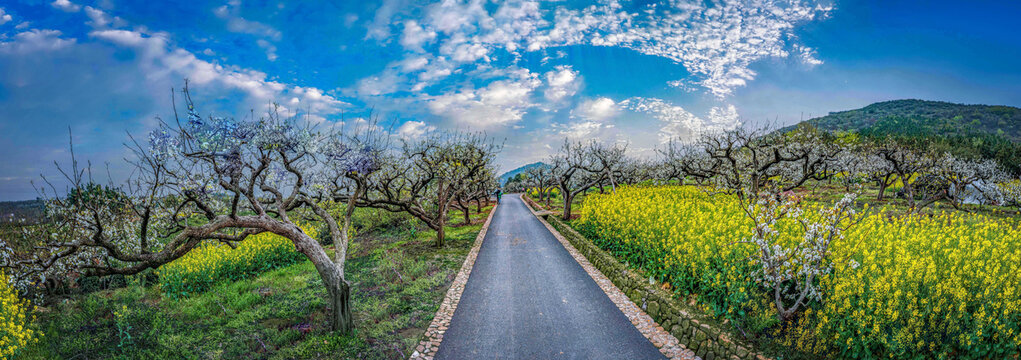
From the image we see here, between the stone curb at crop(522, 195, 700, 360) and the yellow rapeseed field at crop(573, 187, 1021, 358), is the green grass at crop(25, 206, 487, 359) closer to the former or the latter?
the stone curb at crop(522, 195, 700, 360)

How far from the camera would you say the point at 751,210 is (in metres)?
7.60

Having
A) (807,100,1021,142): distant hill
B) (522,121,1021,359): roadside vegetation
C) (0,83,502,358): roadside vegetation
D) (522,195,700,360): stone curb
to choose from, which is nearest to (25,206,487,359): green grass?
(0,83,502,358): roadside vegetation

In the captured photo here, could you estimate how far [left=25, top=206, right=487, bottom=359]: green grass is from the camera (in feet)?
27.3

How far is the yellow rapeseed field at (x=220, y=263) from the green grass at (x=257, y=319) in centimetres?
65

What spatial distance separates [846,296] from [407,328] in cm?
975

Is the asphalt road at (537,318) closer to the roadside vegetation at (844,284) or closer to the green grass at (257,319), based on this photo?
the green grass at (257,319)

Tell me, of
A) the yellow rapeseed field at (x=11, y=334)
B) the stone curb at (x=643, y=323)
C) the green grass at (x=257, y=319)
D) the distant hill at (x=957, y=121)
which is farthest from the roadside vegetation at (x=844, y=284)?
the distant hill at (x=957, y=121)

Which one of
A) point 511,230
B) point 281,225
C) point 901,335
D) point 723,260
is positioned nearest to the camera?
point 901,335

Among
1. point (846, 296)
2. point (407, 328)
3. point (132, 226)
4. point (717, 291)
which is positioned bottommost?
point (407, 328)

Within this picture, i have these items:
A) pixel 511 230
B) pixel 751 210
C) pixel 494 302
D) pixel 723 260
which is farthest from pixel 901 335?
pixel 511 230

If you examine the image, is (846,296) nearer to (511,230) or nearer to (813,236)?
(813,236)

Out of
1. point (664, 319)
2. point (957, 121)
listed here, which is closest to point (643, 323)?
point (664, 319)

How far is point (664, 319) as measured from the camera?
9.21 meters

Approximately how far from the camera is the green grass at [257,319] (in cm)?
833
